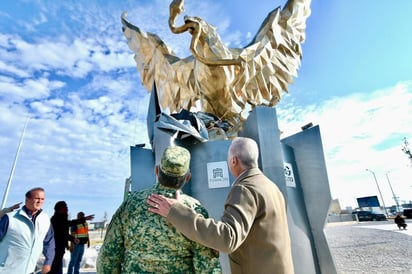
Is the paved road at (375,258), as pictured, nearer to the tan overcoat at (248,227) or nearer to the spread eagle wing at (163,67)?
the tan overcoat at (248,227)

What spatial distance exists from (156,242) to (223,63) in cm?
489

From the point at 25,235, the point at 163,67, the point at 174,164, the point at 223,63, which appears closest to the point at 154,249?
the point at 174,164

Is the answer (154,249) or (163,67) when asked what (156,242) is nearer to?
(154,249)

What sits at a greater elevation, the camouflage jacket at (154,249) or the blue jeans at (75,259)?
the camouflage jacket at (154,249)

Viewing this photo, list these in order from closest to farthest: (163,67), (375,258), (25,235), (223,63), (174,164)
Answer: (174,164)
(25,235)
(223,63)
(375,258)
(163,67)

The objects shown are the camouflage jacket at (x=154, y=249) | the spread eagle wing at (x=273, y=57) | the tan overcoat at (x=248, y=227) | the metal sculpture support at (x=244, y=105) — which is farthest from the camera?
the spread eagle wing at (x=273, y=57)

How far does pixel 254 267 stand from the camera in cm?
134

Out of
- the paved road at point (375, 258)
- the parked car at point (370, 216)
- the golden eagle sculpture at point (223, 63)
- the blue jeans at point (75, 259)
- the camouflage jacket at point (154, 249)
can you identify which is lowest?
the paved road at point (375, 258)

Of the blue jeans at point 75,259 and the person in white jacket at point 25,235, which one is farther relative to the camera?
the blue jeans at point 75,259

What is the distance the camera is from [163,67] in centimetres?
→ 736

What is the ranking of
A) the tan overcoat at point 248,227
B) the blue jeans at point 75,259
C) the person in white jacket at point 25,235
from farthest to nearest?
the blue jeans at point 75,259 < the person in white jacket at point 25,235 < the tan overcoat at point 248,227

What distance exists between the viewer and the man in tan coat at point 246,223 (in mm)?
1234

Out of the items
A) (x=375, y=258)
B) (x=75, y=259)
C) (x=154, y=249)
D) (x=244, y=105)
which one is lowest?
(x=375, y=258)

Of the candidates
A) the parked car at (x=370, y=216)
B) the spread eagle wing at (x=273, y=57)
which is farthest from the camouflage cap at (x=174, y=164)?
the parked car at (x=370, y=216)
